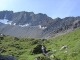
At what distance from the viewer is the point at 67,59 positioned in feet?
171

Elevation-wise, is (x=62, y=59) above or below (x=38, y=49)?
below

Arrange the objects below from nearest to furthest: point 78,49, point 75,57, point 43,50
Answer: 1. point 75,57
2. point 78,49
3. point 43,50

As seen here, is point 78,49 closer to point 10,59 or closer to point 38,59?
point 38,59

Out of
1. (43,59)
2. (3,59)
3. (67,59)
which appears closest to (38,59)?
(43,59)

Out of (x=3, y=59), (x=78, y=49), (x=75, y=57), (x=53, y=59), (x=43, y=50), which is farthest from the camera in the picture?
(x=43, y=50)

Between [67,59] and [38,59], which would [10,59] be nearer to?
[38,59]

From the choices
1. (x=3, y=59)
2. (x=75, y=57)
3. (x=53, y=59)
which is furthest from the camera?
(x=75, y=57)

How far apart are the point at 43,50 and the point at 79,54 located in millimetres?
34725

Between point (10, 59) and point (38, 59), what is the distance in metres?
12.1

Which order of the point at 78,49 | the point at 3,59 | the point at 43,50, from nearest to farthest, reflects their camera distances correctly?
the point at 3,59 < the point at 78,49 < the point at 43,50

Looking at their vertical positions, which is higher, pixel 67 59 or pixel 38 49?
pixel 38 49

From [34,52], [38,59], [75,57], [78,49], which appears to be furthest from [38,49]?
[38,59]

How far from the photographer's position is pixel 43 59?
43.5 m

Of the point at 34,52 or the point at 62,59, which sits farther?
the point at 34,52
